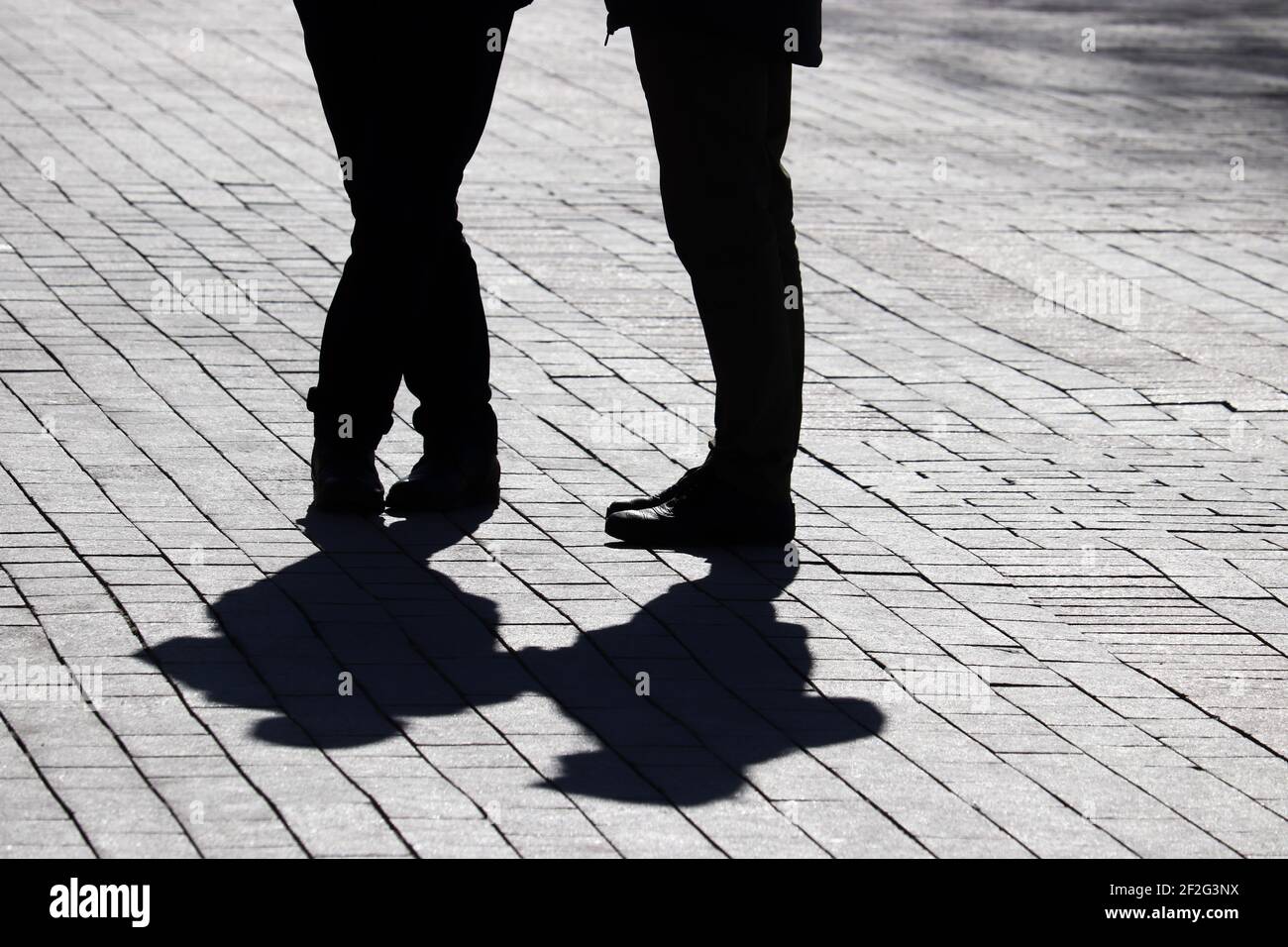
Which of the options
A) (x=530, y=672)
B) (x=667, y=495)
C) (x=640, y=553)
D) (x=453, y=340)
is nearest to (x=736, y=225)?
(x=667, y=495)

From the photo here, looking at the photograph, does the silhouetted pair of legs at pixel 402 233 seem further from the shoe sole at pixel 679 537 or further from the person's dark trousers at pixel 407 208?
the shoe sole at pixel 679 537

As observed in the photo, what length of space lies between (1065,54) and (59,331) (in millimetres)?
9640

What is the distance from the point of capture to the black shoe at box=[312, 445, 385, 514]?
5277 mm

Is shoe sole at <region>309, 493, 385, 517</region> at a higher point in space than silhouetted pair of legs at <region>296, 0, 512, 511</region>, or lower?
lower

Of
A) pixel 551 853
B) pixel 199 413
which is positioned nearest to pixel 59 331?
pixel 199 413

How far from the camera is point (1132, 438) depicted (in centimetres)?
624

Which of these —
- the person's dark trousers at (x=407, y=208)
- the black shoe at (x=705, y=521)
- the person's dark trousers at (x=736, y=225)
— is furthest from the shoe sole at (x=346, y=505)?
the person's dark trousers at (x=736, y=225)

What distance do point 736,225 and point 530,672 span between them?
4.15 feet

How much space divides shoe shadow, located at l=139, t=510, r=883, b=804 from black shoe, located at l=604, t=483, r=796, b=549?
209mm

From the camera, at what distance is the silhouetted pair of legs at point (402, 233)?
Result: 202 inches

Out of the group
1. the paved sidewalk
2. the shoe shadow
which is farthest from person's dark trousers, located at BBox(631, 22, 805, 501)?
the shoe shadow

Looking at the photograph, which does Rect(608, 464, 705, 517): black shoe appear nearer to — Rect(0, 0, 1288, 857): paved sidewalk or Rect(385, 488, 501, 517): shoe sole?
Rect(0, 0, 1288, 857): paved sidewalk

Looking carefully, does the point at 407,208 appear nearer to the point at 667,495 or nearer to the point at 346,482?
the point at 346,482

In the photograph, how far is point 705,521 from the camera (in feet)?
17.0
